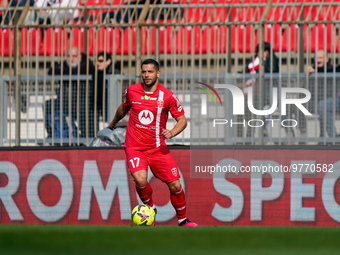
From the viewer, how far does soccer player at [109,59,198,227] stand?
972cm

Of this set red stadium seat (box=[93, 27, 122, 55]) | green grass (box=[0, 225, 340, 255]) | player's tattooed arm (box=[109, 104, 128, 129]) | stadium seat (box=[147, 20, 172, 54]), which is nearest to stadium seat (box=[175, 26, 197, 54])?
stadium seat (box=[147, 20, 172, 54])

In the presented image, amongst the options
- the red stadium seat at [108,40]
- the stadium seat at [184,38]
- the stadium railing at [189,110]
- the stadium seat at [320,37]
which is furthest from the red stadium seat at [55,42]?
the stadium seat at [320,37]

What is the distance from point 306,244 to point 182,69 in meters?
4.12

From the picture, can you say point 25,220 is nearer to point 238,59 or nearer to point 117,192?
point 117,192

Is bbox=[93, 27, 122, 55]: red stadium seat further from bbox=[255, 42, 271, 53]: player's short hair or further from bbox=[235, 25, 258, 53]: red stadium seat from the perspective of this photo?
bbox=[255, 42, 271, 53]: player's short hair

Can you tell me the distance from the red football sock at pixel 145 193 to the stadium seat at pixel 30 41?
9.58 ft

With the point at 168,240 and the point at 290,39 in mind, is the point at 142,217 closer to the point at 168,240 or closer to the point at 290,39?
the point at 168,240

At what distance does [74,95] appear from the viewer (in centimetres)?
1120

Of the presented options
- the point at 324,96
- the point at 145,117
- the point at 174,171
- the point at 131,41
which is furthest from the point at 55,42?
the point at 324,96

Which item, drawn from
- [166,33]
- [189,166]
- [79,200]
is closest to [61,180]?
[79,200]

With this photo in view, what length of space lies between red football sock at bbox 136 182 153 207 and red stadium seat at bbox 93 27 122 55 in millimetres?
2296

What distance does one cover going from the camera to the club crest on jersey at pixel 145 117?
9734 mm

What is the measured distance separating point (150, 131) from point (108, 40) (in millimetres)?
2104

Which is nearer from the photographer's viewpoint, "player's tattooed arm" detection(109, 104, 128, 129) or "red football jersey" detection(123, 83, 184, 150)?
"red football jersey" detection(123, 83, 184, 150)
